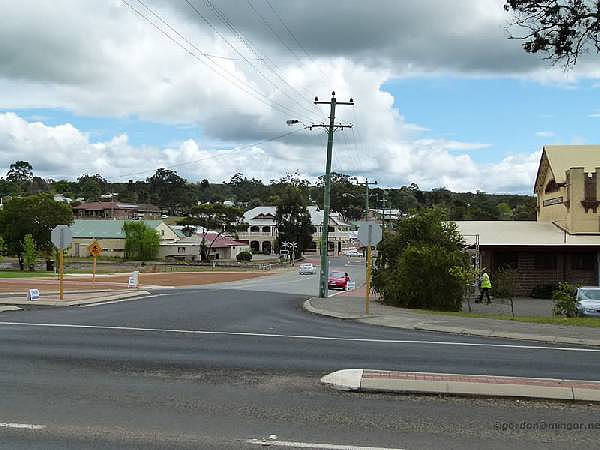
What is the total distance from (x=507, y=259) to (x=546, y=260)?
2.15 meters

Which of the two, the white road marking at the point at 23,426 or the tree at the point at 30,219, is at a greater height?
the tree at the point at 30,219

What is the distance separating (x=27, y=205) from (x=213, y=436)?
3483 inches

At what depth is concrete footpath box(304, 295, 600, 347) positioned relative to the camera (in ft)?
54.3

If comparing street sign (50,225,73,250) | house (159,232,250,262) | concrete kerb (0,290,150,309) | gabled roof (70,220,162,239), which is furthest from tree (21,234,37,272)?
street sign (50,225,73,250)

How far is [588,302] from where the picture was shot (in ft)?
88.7

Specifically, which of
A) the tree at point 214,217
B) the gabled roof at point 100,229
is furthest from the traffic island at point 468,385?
the tree at point 214,217

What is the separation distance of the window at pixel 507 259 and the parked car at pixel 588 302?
1286 centimetres

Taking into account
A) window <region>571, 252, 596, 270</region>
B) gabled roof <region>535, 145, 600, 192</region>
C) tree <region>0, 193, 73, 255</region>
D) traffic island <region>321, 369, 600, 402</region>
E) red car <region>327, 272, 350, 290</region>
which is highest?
gabled roof <region>535, 145, 600, 192</region>

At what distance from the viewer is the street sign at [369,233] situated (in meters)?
21.1

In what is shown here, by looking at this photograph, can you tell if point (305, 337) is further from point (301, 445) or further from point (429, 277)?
point (429, 277)

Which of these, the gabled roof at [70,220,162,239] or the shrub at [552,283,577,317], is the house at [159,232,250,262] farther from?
the shrub at [552,283,577,317]

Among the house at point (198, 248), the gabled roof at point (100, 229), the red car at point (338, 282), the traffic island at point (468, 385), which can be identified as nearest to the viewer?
the traffic island at point (468, 385)

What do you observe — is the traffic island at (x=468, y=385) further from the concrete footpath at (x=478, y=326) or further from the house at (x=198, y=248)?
the house at (x=198, y=248)

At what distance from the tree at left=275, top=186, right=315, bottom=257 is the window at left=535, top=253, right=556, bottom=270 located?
81068mm
